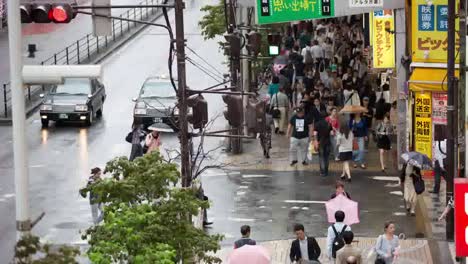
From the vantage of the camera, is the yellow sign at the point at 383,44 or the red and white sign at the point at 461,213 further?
the yellow sign at the point at 383,44

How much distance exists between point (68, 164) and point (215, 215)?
6991mm

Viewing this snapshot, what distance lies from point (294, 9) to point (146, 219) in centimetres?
1372

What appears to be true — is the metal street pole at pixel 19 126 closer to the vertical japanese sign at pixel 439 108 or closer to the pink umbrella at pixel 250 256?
the pink umbrella at pixel 250 256

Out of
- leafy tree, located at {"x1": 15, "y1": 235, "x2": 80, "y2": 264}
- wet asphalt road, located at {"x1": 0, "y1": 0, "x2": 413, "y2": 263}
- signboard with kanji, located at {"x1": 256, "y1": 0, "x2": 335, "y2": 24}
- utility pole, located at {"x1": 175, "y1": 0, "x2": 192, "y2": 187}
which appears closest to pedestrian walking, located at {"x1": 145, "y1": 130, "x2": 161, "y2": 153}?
wet asphalt road, located at {"x1": 0, "y1": 0, "x2": 413, "y2": 263}

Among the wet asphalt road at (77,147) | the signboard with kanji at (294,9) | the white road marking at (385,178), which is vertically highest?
the signboard with kanji at (294,9)

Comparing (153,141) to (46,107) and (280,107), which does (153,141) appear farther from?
(46,107)

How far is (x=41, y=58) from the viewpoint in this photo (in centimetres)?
5075

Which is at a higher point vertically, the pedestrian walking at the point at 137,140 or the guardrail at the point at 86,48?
the guardrail at the point at 86,48

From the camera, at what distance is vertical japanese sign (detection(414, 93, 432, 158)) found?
2914 centimetres

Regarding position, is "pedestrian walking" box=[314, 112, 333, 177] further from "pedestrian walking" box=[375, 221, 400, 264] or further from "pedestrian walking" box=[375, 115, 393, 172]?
"pedestrian walking" box=[375, 221, 400, 264]

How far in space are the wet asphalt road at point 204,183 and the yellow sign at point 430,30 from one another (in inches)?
124

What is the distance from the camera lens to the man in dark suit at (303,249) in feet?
65.2

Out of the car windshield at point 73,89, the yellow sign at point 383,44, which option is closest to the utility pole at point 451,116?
the yellow sign at point 383,44

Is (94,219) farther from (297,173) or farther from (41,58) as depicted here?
(41,58)
